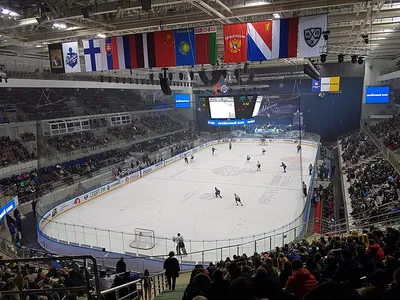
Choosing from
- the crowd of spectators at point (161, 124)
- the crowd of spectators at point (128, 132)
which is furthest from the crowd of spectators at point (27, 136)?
the crowd of spectators at point (161, 124)

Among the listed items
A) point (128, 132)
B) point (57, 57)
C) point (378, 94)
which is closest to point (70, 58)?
point (57, 57)

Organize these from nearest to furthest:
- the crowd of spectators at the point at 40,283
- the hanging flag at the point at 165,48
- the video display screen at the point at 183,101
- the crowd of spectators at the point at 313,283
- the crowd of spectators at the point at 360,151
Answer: the crowd of spectators at the point at 313,283 → the crowd of spectators at the point at 40,283 → the hanging flag at the point at 165,48 → the crowd of spectators at the point at 360,151 → the video display screen at the point at 183,101

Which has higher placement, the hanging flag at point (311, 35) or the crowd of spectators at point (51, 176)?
the hanging flag at point (311, 35)

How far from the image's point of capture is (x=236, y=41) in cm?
968

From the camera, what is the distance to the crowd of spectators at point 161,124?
4034 cm

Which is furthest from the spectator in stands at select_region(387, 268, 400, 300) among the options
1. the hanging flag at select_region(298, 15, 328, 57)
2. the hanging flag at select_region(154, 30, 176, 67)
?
the hanging flag at select_region(154, 30, 176, 67)

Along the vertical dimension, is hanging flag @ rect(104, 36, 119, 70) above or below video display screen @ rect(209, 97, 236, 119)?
above

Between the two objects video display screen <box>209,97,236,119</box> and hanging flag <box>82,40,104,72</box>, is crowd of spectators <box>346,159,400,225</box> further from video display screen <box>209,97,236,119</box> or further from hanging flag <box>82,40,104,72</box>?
hanging flag <box>82,40,104,72</box>

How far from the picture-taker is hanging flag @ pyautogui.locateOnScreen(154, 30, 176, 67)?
10.4 meters

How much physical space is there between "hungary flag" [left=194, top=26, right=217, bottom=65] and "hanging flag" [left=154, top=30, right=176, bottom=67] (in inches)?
32.4

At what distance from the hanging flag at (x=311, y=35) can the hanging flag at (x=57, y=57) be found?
8101 millimetres

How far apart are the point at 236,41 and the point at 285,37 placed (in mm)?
1449

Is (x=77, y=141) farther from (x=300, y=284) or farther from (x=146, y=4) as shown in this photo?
(x=300, y=284)

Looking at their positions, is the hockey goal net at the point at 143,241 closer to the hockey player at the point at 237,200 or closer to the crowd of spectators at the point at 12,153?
the hockey player at the point at 237,200
